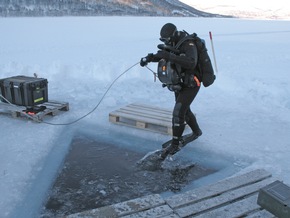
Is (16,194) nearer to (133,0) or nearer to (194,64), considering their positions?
(194,64)

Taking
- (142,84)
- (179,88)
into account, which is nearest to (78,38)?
(142,84)

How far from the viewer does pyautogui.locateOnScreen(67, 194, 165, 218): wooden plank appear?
259cm

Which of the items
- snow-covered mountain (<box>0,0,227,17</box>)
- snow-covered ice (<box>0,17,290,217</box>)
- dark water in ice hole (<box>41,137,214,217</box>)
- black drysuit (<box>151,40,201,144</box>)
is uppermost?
snow-covered mountain (<box>0,0,227,17</box>)

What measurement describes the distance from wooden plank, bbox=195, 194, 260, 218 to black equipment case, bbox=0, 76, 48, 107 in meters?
3.86

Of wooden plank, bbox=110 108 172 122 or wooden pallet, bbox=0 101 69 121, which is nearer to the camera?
wooden plank, bbox=110 108 172 122

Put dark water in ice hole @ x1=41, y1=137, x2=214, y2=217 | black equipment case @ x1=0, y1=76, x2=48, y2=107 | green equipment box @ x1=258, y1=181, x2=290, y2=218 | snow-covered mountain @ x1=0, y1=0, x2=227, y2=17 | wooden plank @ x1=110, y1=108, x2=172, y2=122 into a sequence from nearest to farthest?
green equipment box @ x1=258, y1=181, x2=290, y2=218
dark water in ice hole @ x1=41, y1=137, x2=214, y2=217
wooden plank @ x1=110, y1=108, x2=172, y2=122
black equipment case @ x1=0, y1=76, x2=48, y2=107
snow-covered mountain @ x1=0, y1=0, x2=227, y2=17

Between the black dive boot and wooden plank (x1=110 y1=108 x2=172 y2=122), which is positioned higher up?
wooden plank (x1=110 y1=108 x2=172 y2=122)

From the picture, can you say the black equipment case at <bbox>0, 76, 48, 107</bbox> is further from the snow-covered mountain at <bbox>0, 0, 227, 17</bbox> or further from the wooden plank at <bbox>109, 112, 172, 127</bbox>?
the snow-covered mountain at <bbox>0, 0, 227, 17</bbox>

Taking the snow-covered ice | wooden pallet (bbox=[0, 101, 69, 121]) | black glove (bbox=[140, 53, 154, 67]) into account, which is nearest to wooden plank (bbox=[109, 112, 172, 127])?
the snow-covered ice

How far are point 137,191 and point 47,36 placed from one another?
45.1 feet

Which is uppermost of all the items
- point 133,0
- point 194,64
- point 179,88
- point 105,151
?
point 133,0

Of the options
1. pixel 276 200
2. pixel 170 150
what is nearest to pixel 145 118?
pixel 170 150

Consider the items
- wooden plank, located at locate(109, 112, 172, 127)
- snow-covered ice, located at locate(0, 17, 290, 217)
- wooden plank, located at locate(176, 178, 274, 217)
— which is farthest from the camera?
wooden plank, located at locate(109, 112, 172, 127)

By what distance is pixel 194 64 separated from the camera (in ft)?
11.8
